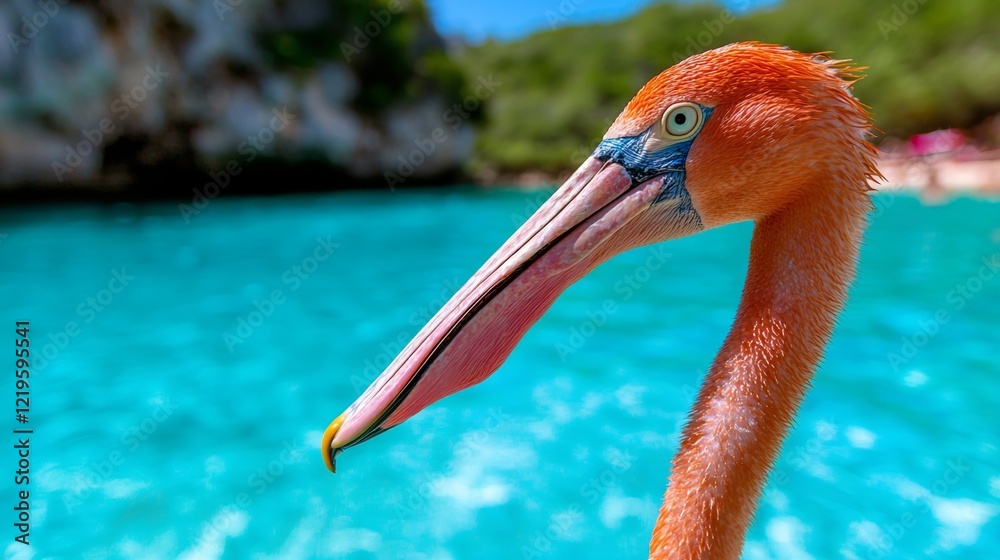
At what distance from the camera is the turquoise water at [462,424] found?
2.66 meters

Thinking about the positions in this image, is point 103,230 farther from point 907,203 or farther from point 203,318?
point 907,203

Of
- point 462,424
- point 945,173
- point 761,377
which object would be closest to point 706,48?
point 945,173

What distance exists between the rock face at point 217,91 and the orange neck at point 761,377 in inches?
658

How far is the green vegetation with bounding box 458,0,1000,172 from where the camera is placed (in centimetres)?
2214

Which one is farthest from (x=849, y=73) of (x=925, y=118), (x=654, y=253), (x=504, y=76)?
(x=504, y=76)

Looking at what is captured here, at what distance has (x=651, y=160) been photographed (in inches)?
51.1

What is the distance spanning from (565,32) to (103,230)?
41.0 metres

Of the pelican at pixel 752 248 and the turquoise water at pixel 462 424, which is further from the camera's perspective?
the turquoise water at pixel 462 424

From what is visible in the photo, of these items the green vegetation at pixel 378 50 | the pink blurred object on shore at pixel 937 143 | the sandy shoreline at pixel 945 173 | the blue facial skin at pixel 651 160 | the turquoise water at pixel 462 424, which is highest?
the pink blurred object on shore at pixel 937 143

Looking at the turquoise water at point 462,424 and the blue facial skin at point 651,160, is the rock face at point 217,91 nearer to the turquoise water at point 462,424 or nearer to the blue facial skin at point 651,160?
the turquoise water at point 462,424

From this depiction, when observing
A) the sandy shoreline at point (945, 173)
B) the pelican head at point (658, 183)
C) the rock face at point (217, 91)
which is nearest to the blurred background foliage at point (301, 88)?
the rock face at point (217, 91)

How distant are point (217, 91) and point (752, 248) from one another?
1902 centimetres

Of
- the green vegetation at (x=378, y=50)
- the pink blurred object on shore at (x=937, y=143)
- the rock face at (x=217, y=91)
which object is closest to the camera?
the rock face at (x=217, y=91)

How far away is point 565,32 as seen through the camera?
4525cm
